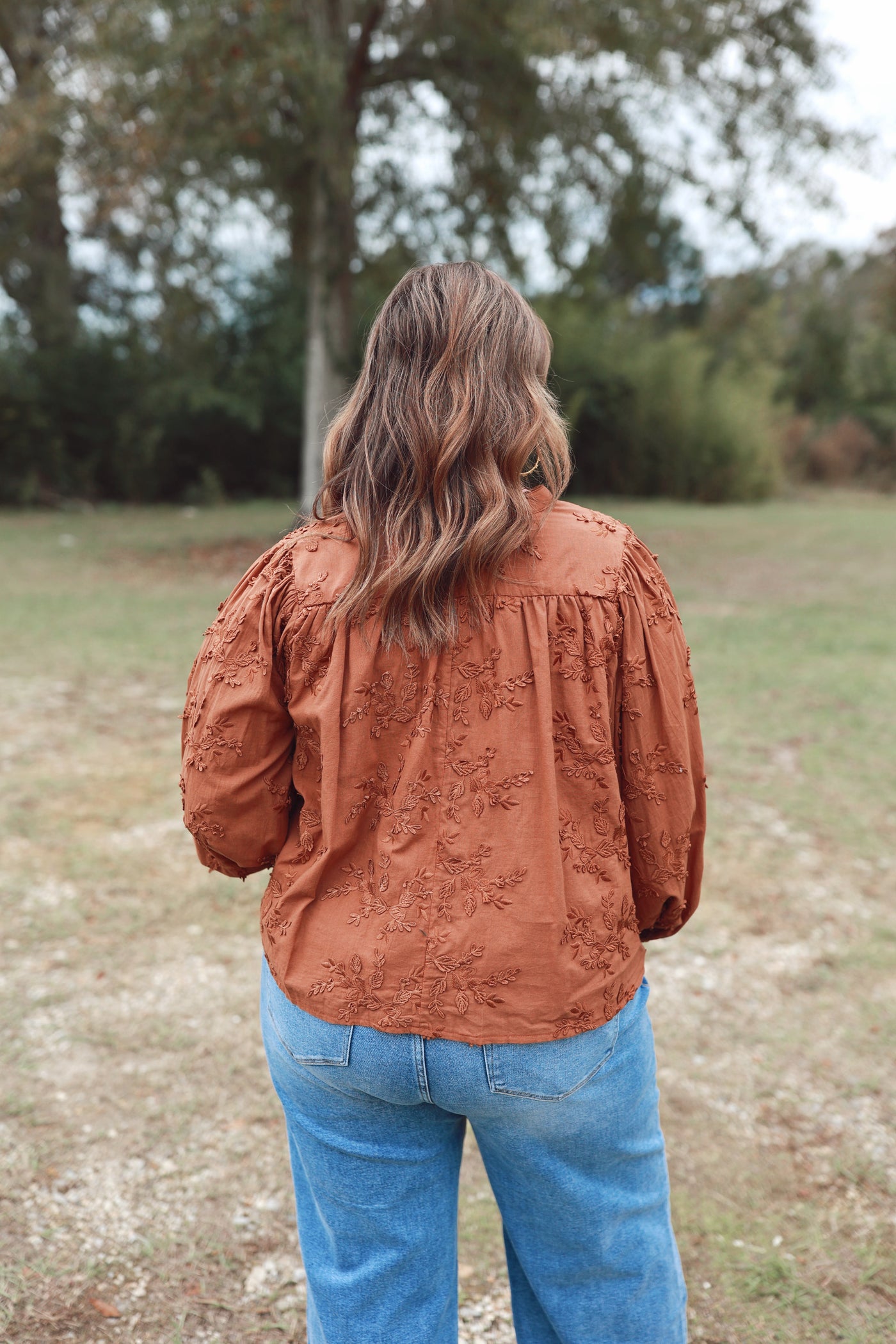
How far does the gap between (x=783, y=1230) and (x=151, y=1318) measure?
133cm

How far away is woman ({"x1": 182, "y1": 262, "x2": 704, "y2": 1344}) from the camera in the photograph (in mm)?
1173

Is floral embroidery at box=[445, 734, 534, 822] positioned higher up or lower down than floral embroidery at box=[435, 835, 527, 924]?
higher up

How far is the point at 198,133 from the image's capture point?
9.29 m

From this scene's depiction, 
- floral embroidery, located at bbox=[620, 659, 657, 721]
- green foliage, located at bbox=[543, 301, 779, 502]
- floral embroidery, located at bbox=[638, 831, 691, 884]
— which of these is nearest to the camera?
floral embroidery, located at bbox=[620, 659, 657, 721]

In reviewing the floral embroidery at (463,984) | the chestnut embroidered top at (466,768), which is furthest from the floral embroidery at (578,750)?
the floral embroidery at (463,984)

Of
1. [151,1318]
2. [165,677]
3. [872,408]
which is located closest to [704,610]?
[165,677]

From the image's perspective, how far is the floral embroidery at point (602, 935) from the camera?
48.0 inches

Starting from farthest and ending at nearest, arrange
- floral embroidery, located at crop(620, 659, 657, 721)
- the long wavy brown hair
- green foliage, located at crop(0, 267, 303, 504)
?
green foliage, located at crop(0, 267, 303, 504), floral embroidery, located at crop(620, 659, 657, 721), the long wavy brown hair

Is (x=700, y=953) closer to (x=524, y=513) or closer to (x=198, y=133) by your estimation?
(x=524, y=513)

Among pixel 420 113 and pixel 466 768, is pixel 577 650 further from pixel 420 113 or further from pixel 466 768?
pixel 420 113

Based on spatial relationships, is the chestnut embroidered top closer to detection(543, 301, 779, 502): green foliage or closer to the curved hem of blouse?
the curved hem of blouse

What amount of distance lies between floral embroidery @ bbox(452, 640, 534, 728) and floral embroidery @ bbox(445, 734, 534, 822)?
0.05 metres

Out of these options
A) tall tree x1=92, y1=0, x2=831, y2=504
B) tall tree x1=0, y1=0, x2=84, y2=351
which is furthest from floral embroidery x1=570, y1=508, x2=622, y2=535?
tall tree x1=0, y1=0, x2=84, y2=351

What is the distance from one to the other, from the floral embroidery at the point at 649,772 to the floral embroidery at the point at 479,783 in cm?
18
